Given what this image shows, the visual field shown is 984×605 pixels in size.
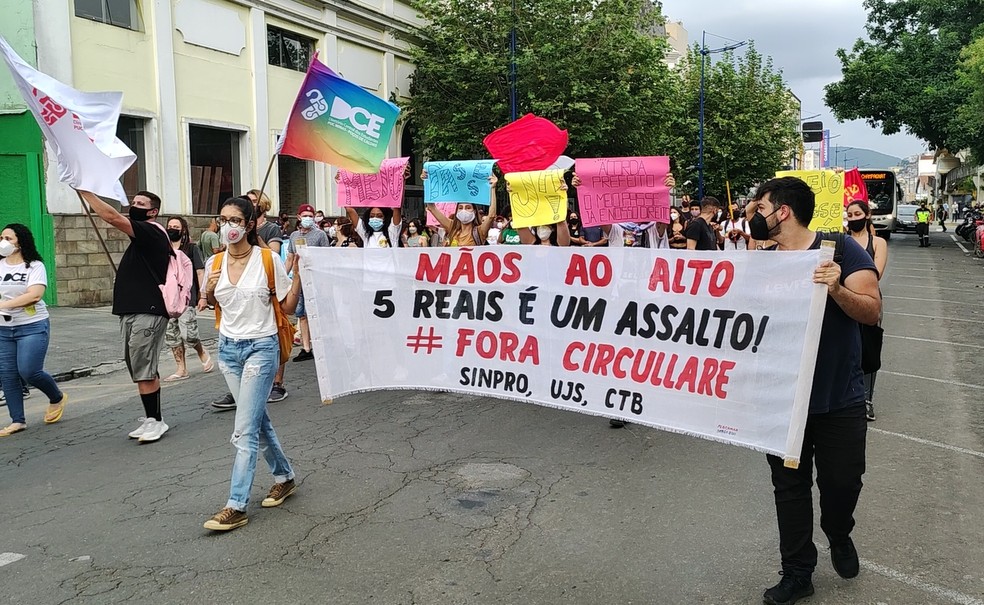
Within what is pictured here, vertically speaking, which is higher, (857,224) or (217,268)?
(857,224)

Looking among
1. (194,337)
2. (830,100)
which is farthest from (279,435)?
(830,100)

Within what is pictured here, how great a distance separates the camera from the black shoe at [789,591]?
339 cm

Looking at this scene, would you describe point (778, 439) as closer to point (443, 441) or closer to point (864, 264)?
point (864, 264)

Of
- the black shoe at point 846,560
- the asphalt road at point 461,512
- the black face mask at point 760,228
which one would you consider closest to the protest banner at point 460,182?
the asphalt road at point 461,512

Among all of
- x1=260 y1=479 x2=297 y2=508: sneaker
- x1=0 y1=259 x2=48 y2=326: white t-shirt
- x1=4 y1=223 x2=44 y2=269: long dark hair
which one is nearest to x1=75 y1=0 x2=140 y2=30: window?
x1=4 y1=223 x2=44 y2=269: long dark hair

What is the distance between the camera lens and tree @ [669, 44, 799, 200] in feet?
116

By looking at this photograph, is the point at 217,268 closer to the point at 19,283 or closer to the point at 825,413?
the point at 19,283

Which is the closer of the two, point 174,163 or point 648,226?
point 648,226

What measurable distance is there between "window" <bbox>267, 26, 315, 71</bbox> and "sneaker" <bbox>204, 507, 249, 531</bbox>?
1673 cm

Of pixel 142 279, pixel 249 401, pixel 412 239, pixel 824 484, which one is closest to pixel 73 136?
pixel 142 279

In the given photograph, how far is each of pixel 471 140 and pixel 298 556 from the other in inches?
722

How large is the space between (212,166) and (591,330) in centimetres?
1474

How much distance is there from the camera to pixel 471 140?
843 inches

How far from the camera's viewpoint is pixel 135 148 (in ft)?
50.7
